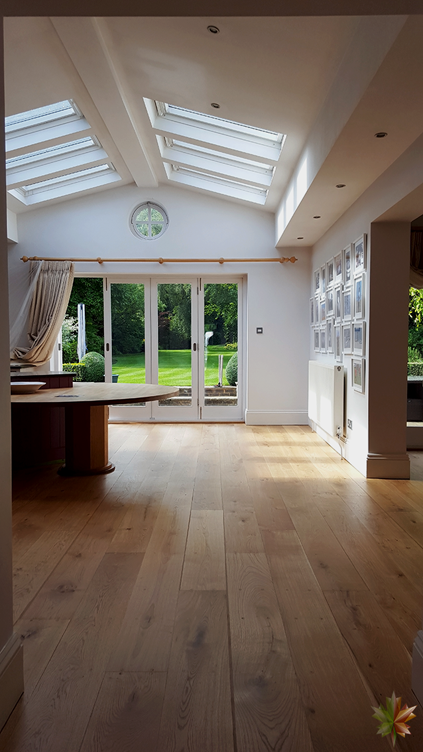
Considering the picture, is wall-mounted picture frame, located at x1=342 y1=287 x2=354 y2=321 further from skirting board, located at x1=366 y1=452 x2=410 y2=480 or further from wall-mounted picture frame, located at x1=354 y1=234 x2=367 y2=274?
skirting board, located at x1=366 y1=452 x2=410 y2=480

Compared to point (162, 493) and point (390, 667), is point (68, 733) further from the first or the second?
point (162, 493)

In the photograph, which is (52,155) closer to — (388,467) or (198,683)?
(388,467)

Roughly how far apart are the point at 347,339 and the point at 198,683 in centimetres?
373

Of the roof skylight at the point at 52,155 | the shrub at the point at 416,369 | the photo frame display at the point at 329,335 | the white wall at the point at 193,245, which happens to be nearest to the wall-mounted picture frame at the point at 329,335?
the photo frame display at the point at 329,335

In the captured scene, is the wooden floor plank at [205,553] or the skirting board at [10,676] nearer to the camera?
Answer: the skirting board at [10,676]

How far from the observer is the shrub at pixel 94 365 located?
736 centimetres

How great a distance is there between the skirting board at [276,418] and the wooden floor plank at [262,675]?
15.3ft

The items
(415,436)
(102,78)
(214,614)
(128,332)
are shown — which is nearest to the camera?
(214,614)

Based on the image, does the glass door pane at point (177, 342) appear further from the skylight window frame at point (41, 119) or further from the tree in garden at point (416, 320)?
the tree in garden at point (416, 320)

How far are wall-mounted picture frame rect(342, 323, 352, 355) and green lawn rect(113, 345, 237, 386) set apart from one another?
251 centimetres

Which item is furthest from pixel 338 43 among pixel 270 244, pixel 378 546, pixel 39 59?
pixel 270 244

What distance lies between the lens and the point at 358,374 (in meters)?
4.54

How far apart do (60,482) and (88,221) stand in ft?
12.9

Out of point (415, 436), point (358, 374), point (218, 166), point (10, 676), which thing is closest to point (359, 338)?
point (358, 374)
